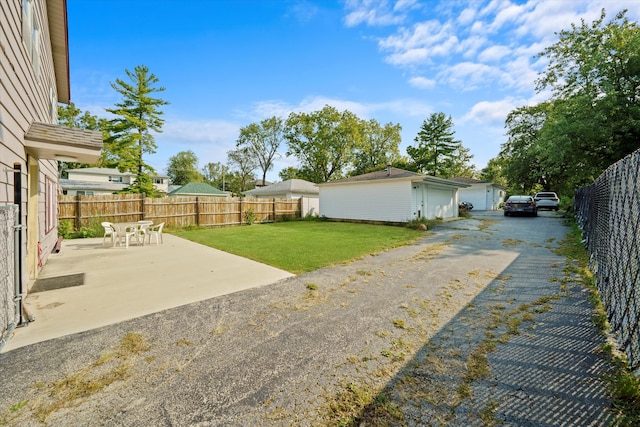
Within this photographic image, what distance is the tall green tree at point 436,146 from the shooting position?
34.2 metres

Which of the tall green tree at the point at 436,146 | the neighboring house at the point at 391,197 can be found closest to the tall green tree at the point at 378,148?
the tall green tree at the point at 436,146

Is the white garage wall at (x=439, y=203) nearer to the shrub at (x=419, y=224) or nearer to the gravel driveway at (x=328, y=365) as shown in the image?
the shrub at (x=419, y=224)

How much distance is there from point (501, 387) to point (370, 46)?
41.7ft

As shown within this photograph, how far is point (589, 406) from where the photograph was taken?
2053 mm

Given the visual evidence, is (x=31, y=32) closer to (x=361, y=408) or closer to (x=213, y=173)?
(x=361, y=408)

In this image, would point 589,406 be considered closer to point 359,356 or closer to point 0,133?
point 359,356

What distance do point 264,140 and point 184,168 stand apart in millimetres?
26448

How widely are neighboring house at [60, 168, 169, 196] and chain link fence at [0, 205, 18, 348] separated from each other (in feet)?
105

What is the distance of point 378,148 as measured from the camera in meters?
37.9

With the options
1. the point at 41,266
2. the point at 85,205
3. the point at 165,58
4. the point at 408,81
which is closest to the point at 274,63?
the point at 165,58

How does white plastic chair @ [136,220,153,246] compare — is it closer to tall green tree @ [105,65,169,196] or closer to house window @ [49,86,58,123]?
house window @ [49,86,58,123]

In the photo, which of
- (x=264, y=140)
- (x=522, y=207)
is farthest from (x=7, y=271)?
(x=264, y=140)

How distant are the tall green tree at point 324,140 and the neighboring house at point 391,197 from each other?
1545 cm

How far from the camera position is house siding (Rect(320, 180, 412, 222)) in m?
16.4
